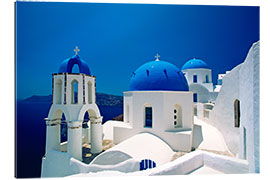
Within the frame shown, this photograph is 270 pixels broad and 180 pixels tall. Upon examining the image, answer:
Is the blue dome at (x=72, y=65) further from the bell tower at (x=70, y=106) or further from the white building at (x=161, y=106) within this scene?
the white building at (x=161, y=106)

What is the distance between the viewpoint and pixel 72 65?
6000mm

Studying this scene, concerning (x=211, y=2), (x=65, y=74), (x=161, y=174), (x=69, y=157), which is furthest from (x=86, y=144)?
(x=211, y=2)

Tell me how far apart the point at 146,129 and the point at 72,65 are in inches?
169

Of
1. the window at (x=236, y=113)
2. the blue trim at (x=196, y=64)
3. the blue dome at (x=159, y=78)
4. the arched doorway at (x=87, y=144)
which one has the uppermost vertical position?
the blue trim at (x=196, y=64)

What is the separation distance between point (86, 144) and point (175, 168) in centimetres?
562

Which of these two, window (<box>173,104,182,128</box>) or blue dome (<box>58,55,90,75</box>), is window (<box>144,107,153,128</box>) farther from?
blue dome (<box>58,55,90,75</box>)

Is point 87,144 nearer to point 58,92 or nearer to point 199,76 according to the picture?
point 58,92

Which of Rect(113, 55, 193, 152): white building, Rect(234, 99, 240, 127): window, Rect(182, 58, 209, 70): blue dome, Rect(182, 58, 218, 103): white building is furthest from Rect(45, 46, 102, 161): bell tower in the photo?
Rect(182, 58, 209, 70): blue dome

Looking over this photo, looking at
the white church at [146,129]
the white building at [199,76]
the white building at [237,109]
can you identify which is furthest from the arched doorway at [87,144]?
the white building at [199,76]

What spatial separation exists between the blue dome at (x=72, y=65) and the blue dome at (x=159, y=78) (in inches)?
110

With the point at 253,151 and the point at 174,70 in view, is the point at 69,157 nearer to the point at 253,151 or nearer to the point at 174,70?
Answer: the point at 253,151

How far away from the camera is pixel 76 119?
5.71 metres

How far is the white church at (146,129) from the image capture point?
4.89m

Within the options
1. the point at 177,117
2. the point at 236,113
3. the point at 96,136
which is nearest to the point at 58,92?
the point at 96,136
